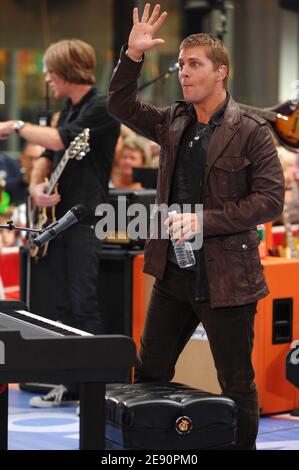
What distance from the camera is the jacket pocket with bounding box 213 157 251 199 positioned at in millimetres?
4555

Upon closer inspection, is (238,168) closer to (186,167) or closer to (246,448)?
(186,167)

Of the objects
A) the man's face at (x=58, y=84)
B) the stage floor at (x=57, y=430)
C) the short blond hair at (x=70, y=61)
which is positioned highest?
the short blond hair at (x=70, y=61)

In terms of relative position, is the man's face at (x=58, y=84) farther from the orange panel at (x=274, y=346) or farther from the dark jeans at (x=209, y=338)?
the dark jeans at (x=209, y=338)

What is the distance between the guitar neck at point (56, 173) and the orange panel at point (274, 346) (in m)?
1.21

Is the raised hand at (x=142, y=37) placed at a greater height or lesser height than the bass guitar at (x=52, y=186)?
greater

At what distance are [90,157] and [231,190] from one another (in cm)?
177

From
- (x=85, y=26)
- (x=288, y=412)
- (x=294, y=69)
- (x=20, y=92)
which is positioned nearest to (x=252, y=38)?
(x=294, y=69)

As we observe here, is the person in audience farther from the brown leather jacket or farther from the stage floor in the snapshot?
the brown leather jacket

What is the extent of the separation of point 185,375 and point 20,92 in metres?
9.75

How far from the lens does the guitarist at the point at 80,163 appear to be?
6.18 metres

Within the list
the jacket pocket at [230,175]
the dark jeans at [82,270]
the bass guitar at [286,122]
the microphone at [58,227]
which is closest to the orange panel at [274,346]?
the bass guitar at [286,122]

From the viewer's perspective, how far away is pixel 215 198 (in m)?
4.58

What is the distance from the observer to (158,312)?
4.70 m
